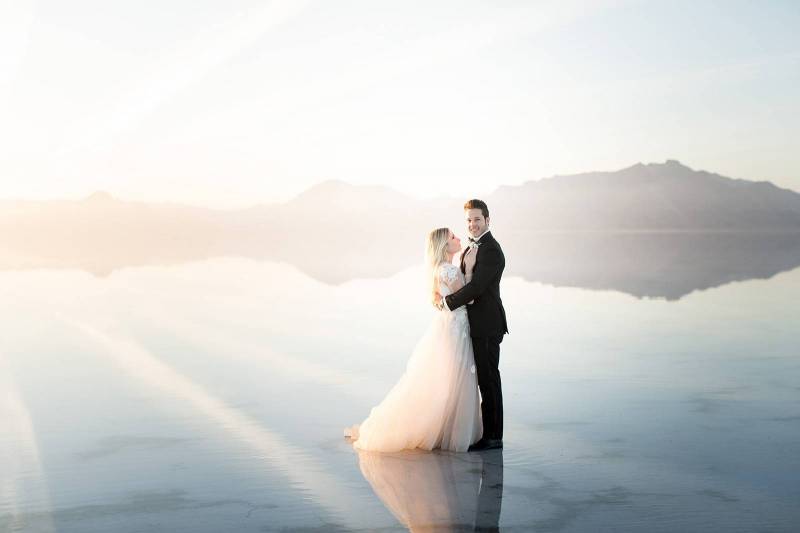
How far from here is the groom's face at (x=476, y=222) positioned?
7480 millimetres

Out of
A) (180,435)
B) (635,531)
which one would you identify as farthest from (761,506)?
(180,435)

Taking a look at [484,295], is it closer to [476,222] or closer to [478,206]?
[476,222]

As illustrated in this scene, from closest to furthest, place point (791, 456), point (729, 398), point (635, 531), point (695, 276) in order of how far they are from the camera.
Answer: point (635, 531) → point (791, 456) → point (729, 398) → point (695, 276)

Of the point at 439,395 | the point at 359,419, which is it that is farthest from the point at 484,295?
the point at 359,419

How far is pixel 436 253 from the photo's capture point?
7.69 metres

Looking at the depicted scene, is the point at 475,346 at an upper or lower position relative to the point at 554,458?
upper

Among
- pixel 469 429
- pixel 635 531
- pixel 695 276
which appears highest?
pixel 695 276

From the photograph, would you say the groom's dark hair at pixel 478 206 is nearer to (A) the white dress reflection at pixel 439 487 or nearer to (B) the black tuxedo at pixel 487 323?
(B) the black tuxedo at pixel 487 323

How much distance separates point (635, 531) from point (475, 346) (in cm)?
253

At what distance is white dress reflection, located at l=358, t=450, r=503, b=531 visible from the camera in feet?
18.2

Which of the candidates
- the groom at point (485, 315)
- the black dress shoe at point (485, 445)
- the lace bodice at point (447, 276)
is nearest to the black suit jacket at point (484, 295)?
the groom at point (485, 315)

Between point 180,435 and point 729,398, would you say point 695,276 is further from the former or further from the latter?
point 180,435

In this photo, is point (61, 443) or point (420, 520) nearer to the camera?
point (420, 520)

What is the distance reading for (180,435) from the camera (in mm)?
8023
